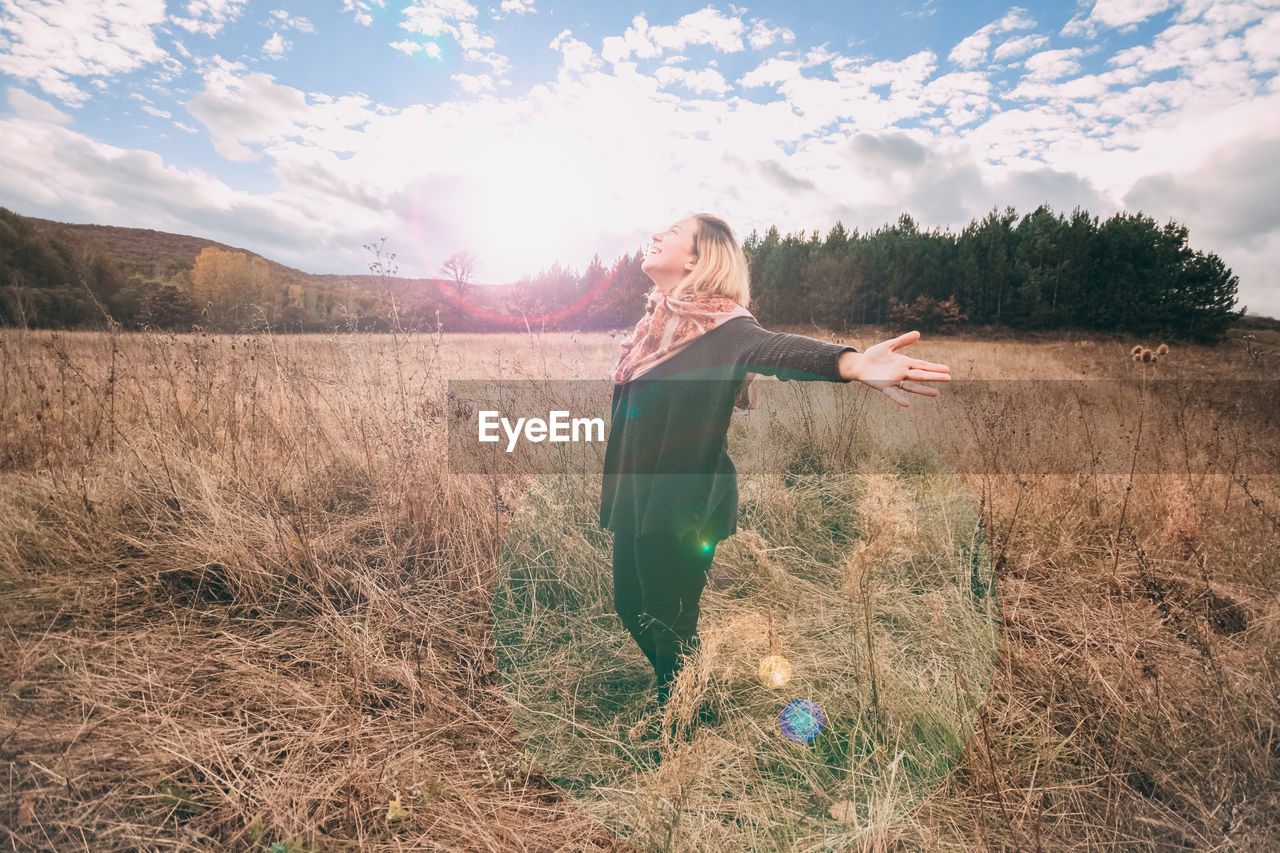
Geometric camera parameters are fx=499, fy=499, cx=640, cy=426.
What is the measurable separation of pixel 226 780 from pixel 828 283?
31.7 meters

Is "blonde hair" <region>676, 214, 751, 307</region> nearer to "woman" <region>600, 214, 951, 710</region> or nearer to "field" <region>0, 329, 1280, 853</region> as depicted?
"woman" <region>600, 214, 951, 710</region>

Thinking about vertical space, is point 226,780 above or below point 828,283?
below

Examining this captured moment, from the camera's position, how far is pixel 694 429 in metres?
1.72

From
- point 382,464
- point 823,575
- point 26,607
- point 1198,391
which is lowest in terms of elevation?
point 26,607

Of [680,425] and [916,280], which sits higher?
[916,280]

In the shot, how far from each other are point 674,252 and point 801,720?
1.76 meters

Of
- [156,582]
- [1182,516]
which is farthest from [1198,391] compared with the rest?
[156,582]

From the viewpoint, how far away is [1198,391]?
6.91m

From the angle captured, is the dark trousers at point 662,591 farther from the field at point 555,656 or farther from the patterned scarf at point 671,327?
the patterned scarf at point 671,327

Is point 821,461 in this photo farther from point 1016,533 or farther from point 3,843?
point 3,843

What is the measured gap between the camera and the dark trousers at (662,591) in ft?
5.90
